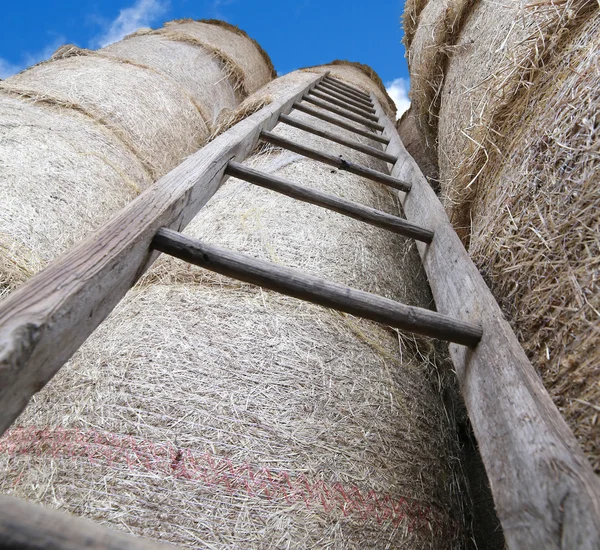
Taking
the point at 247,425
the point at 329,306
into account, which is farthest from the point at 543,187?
the point at 247,425

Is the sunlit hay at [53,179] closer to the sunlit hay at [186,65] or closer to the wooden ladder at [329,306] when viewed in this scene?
the wooden ladder at [329,306]

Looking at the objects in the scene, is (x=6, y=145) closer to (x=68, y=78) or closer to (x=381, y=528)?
(x=68, y=78)

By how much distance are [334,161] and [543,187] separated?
84 centimetres

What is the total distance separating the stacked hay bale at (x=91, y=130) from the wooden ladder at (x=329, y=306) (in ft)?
2.22

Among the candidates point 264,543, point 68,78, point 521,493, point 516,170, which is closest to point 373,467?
point 264,543

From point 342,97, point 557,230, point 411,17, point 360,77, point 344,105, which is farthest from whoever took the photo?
point 360,77

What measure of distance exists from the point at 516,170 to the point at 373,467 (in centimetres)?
72

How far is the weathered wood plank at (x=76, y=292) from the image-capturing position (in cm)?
54

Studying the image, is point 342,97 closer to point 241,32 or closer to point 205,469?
point 241,32

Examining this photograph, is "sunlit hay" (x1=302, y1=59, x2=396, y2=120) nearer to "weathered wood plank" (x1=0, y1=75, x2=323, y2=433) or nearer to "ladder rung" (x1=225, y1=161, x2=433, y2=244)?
"ladder rung" (x1=225, y1=161, x2=433, y2=244)

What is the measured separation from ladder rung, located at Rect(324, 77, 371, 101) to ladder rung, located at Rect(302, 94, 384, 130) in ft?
2.47

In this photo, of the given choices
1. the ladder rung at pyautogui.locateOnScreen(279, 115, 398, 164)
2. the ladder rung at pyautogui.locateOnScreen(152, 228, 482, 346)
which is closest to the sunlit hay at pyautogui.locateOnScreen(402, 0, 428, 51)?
the ladder rung at pyautogui.locateOnScreen(279, 115, 398, 164)

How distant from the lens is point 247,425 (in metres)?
1.03

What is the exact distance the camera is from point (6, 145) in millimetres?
1688
